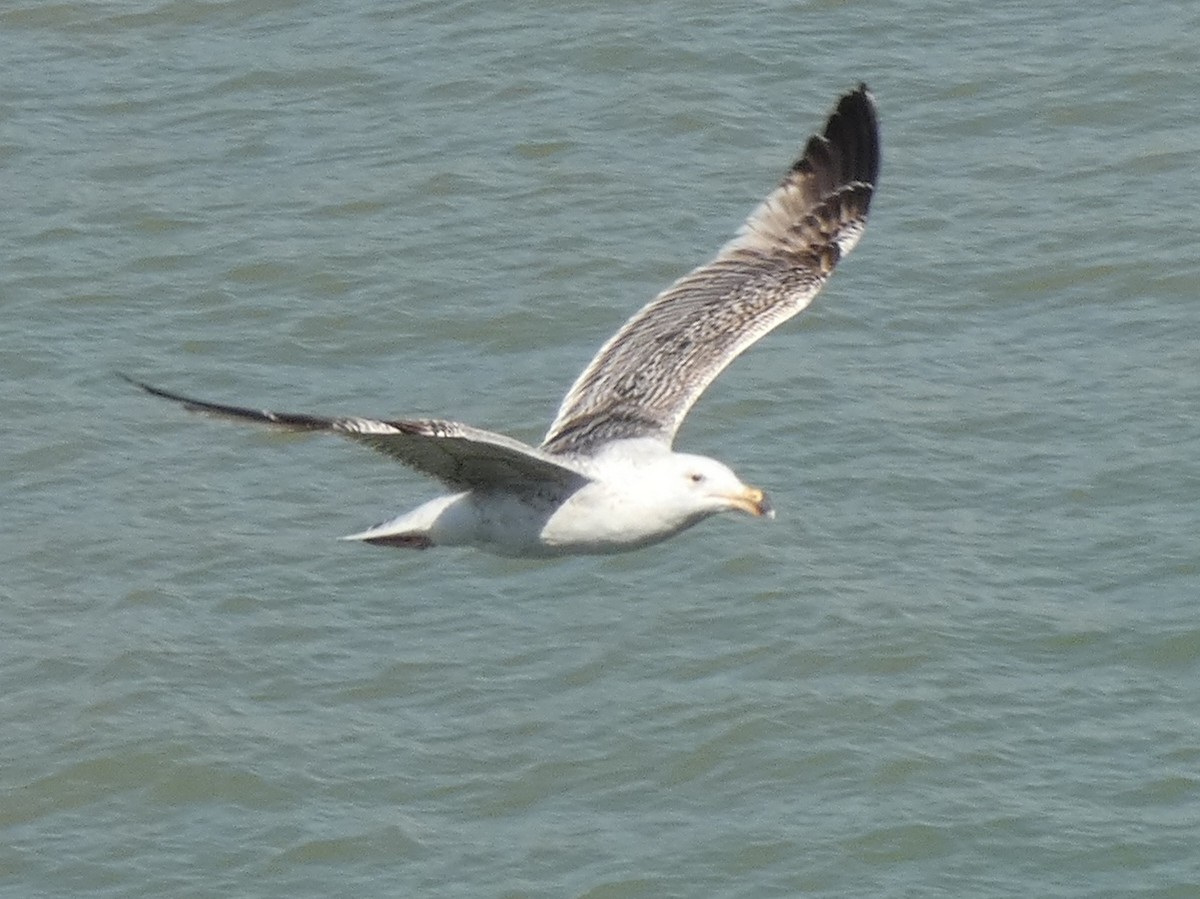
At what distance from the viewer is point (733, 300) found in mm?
12805

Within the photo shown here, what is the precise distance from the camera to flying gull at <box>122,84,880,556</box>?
1063 cm

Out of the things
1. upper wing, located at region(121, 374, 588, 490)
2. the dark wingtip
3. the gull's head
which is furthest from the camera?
the dark wingtip

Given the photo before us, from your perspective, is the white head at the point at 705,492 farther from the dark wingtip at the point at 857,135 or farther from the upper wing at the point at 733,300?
the dark wingtip at the point at 857,135

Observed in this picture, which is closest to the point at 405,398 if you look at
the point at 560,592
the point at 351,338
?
the point at 351,338

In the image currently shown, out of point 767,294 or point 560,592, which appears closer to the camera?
point 767,294

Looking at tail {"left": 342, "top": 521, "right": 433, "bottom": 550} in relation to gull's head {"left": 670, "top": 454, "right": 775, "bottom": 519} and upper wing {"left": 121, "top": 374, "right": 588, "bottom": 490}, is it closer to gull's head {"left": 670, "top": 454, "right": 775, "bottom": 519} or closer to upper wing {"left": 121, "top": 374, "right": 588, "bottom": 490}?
upper wing {"left": 121, "top": 374, "right": 588, "bottom": 490}

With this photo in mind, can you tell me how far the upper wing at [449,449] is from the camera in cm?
906

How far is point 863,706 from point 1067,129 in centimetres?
712

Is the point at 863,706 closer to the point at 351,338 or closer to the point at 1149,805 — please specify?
the point at 1149,805

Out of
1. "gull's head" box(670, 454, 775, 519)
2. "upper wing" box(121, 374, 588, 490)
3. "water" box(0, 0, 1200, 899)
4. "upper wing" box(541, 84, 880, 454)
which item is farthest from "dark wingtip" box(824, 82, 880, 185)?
"upper wing" box(121, 374, 588, 490)

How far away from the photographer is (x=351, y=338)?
1816cm

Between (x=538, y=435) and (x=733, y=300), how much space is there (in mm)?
4038

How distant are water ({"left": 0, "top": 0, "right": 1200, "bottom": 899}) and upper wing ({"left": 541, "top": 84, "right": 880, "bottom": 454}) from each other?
2.69 m

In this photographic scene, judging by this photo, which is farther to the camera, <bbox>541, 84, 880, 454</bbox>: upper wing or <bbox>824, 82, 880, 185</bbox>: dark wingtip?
<bbox>824, 82, 880, 185</bbox>: dark wingtip
